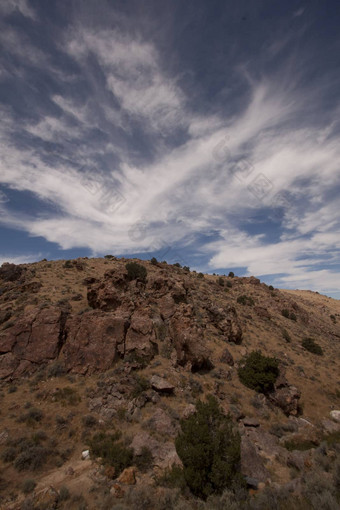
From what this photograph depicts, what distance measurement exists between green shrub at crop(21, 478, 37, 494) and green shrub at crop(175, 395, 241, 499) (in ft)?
19.3

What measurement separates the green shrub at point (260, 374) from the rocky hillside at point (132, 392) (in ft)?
Answer: 1.63

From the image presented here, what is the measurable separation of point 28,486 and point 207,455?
7.18 m

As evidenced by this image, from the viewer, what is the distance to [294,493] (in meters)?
8.14

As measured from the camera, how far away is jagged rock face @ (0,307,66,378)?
16.5 m

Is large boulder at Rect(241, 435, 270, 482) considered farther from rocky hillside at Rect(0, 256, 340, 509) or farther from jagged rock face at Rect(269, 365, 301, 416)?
jagged rock face at Rect(269, 365, 301, 416)

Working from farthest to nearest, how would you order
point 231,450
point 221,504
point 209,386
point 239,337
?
point 239,337, point 209,386, point 231,450, point 221,504

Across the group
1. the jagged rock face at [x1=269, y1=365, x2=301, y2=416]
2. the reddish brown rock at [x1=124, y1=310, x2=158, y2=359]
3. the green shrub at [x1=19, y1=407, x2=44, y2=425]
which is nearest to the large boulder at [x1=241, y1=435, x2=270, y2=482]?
the jagged rock face at [x1=269, y1=365, x2=301, y2=416]

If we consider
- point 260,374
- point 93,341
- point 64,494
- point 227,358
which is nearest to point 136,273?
point 93,341

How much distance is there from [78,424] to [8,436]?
3337 millimetres

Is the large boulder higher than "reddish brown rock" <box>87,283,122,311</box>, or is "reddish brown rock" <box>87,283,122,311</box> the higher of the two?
"reddish brown rock" <box>87,283,122,311</box>

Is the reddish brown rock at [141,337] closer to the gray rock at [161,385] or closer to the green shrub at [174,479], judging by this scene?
the gray rock at [161,385]

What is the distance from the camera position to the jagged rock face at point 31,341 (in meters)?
16.5

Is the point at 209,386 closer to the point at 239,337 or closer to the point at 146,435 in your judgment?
the point at 146,435

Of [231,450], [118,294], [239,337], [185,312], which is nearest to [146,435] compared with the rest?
[231,450]
